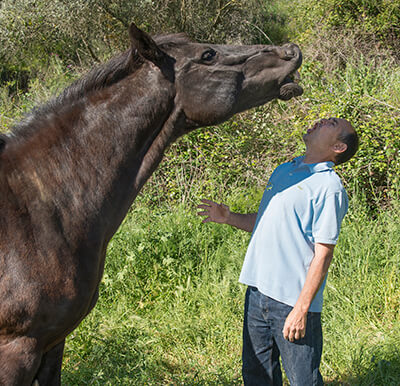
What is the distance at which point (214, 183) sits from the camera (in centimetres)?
621

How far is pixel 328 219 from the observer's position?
2287 millimetres

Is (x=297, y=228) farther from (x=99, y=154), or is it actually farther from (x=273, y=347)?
(x=99, y=154)

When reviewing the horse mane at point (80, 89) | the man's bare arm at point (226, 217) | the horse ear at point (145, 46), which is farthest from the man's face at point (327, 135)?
the horse mane at point (80, 89)

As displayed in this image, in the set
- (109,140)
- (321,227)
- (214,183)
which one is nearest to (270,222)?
(321,227)

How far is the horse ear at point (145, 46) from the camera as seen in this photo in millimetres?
2189

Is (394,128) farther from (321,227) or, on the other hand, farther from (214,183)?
(321,227)

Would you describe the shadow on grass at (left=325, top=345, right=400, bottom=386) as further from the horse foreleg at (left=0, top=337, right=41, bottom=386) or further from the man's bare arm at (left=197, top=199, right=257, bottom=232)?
the horse foreleg at (left=0, top=337, right=41, bottom=386)

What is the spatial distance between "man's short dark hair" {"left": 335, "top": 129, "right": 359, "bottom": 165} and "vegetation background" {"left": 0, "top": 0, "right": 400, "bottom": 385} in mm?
1702

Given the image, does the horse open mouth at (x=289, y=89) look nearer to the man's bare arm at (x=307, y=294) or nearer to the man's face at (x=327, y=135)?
the man's face at (x=327, y=135)

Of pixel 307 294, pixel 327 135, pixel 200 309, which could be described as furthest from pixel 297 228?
pixel 200 309

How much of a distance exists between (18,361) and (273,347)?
4.81 feet

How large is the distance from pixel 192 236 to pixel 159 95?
288cm

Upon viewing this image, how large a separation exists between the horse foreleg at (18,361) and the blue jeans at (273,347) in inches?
49.6

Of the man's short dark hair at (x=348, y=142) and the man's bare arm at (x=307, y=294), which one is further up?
the man's short dark hair at (x=348, y=142)
